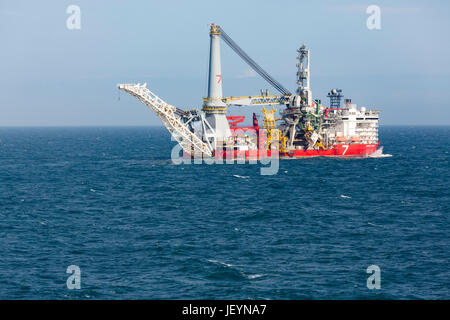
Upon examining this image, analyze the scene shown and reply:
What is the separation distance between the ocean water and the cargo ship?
1333 cm

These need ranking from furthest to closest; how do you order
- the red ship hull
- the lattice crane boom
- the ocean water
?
the red ship hull < the lattice crane boom < the ocean water

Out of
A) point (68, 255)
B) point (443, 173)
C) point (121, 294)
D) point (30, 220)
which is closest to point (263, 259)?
point (121, 294)

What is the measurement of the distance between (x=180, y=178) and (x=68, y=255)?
1653 inches

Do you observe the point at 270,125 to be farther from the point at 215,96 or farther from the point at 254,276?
the point at 254,276

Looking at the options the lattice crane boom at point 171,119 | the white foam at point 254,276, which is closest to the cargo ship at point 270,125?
the lattice crane boom at point 171,119

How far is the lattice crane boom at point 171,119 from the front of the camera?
8012cm

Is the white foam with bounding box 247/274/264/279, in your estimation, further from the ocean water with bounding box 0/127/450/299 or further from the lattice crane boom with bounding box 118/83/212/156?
the lattice crane boom with bounding box 118/83/212/156

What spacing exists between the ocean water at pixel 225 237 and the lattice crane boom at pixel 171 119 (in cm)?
1115

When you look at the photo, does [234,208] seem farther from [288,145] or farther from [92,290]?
[288,145]

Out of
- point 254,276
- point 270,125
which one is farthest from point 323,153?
point 254,276

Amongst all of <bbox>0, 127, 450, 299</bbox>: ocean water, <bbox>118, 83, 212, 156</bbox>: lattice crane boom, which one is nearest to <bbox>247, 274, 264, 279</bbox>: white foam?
<bbox>0, 127, 450, 299</bbox>: ocean water

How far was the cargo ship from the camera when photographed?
3450 inches

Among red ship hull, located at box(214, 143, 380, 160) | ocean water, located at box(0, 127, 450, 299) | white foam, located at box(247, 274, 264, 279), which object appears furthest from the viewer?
red ship hull, located at box(214, 143, 380, 160)

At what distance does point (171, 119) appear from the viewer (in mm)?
84000
